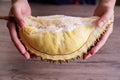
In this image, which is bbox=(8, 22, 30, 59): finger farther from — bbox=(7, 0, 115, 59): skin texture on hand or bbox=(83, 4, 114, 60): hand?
bbox=(83, 4, 114, 60): hand

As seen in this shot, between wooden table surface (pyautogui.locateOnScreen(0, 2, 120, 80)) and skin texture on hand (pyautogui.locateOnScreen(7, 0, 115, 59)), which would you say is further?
wooden table surface (pyautogui.locateOnScreen(0, 2, 120, 80))

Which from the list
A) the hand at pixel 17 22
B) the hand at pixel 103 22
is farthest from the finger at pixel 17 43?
the hand at pixel 103 22

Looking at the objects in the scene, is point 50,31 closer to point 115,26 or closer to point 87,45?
point 87,45

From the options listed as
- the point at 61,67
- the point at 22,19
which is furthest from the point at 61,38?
the point at 61,67

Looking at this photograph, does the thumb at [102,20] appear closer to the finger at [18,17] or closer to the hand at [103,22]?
the hand at [103,22]

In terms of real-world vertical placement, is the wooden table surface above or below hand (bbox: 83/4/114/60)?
below

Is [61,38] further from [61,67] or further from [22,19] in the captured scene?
[61,67]

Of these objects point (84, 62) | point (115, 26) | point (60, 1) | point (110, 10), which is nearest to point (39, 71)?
point (84, 62)

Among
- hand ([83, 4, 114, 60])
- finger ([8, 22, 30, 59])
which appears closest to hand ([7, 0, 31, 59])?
finger ([8, 22, 30, 59])
